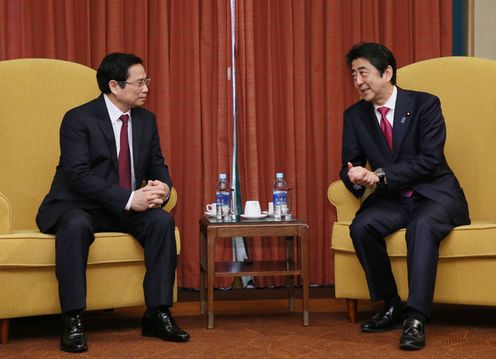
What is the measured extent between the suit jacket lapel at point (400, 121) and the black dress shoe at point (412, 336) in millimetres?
858

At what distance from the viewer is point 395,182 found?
3.36 meters

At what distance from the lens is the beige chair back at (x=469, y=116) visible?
3689 mm

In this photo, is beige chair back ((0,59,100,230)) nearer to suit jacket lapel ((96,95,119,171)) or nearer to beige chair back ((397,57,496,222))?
suit jacket lapel ((96,95,119,171))

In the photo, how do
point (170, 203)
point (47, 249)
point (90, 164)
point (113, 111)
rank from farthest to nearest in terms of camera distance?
point (170, 203)
point (113, 111)
point (90, 164)
point (47, 249)

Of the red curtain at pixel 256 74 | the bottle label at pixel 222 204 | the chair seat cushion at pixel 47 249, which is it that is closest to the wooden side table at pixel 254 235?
the bottle label at pixel 222 204

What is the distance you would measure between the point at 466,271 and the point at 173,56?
214 cm

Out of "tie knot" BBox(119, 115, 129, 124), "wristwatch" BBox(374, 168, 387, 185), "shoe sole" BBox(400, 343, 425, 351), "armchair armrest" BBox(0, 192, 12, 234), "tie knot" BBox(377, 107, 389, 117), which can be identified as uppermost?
"tie knot" BBox(377, 107, 389, 117)

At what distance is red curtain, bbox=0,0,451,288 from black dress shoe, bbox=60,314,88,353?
146 cm

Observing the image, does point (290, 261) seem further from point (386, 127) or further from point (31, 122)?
point (31, 122)

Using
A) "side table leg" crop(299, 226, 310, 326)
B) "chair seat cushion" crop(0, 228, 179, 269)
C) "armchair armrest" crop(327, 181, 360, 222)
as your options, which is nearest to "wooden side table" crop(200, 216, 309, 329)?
"side table leg" crop(299, 226, 310, 326)

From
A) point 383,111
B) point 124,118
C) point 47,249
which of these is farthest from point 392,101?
point 47,249

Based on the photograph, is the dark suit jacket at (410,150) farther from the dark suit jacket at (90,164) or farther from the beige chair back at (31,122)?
the beige chair back at (31,122)

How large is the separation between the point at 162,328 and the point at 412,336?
103 cm

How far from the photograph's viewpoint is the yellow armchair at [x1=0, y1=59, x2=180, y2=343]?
3.03 metres
